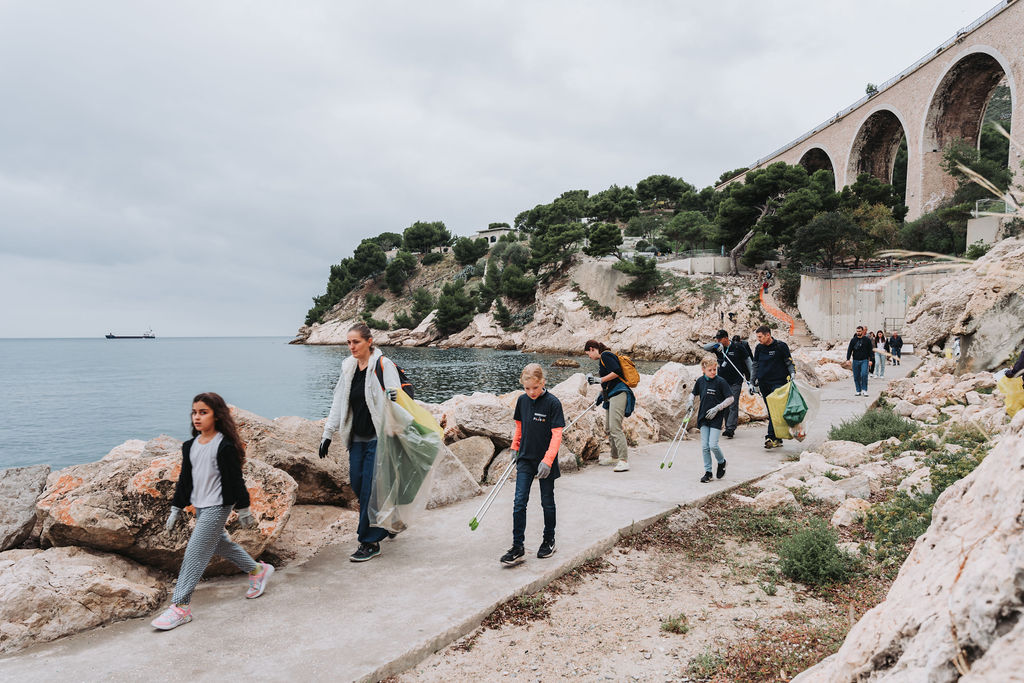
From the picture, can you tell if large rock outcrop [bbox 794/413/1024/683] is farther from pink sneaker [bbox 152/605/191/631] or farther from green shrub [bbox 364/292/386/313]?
green shrub [bbox 364/292/386/313]

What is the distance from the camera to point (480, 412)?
24.2 ft

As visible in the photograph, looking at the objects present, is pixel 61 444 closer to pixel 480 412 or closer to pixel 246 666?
pixel 480 412

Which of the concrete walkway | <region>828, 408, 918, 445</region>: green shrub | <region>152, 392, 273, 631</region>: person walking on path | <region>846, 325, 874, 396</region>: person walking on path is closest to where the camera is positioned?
the concrete walkway

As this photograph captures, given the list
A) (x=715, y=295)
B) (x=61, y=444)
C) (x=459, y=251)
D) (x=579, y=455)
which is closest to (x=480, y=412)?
(x=579, y=455)

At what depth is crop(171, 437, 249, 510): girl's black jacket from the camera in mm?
3783

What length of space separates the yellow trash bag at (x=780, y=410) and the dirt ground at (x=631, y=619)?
425cm

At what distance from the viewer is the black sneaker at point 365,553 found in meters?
4.57

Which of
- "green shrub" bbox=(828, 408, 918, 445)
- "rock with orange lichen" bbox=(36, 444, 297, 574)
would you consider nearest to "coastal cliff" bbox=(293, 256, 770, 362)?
"green shrub" bbox=(828, 408, 918, 445)

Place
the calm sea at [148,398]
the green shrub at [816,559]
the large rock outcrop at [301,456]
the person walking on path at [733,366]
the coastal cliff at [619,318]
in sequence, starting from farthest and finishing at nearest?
the coastal cliff at [619,318] < the calm sea at [148,398] < the person walking on path at [733,366] < the large rock outcrop at [301,456] < the green shrub at [816,559]

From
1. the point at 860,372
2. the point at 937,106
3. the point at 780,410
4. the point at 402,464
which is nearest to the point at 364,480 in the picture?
the point at 402,464

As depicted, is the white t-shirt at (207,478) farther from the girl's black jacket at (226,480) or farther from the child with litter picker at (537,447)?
the child with litter picker at (537,447)

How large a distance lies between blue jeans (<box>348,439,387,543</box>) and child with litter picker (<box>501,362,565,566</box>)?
1.14 m

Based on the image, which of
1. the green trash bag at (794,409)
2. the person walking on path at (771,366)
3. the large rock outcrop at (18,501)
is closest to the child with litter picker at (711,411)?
the person walking on path at (771,366)

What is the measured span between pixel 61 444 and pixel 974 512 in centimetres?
2576
